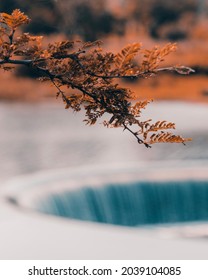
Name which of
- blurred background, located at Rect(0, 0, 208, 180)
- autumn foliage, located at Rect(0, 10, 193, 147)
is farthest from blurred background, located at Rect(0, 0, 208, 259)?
autumn foliage, located at Rect(0, 10, 193, 147)

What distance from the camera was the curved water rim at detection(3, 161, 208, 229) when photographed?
2119cm

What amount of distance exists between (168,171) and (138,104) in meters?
15.1

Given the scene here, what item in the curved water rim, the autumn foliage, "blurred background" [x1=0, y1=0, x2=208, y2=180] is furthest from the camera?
"blurred background" [x1=0, y1=0, x2=208, y2=180]

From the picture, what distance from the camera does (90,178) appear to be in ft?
76.1

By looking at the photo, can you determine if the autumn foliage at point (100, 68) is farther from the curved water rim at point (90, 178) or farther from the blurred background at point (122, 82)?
the curved water rim at point (90, 178)

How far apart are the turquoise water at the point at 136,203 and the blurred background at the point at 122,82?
118 inches

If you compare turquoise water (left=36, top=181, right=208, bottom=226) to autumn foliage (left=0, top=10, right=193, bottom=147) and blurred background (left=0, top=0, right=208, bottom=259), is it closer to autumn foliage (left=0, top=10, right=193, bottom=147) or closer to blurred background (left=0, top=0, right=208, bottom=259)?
blurred background (left=0, top=0, right=208, bottom=259)

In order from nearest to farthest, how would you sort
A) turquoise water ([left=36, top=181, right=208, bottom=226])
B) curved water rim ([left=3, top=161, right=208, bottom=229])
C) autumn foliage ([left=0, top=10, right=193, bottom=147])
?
autumn foliage ([left=0, top=10, right=193, bottom=147]), curved water rim ([left=3, top=161, right=208, bottom=229]), turquoise water ([left=36, top=181, right=208, bottom=226])

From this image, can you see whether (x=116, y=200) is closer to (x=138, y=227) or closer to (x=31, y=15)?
(x=138, y=227)

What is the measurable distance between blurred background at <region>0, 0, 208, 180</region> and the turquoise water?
2990 millimetres

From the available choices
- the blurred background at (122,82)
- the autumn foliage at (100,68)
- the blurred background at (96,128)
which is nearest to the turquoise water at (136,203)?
the blurred background at (96,128)

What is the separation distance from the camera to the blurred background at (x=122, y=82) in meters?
28.0

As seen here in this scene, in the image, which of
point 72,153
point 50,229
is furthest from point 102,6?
point 50,229

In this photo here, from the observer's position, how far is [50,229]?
57.0 feet
